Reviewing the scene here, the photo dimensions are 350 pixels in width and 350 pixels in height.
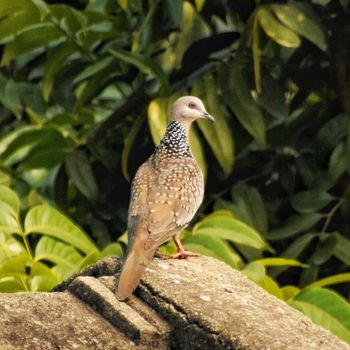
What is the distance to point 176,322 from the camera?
4270 millimetres

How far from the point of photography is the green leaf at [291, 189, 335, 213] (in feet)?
28.8

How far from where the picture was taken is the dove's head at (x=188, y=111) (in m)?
7.29

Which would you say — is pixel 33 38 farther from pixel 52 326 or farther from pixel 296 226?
pixel 52 326

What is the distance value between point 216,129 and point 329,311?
8.16ft

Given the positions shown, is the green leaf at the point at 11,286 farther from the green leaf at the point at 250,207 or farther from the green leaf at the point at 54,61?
the green leaf at the point at 54,61

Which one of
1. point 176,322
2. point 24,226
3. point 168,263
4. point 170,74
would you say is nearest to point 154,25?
point 170,74

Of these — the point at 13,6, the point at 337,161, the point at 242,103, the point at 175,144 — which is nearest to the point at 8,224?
the point at 175,144

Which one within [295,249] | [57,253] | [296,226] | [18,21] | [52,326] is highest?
[52,326]

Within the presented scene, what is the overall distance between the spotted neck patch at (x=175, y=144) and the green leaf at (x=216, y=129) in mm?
1280

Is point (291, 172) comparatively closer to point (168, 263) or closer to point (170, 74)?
point (170, 74)

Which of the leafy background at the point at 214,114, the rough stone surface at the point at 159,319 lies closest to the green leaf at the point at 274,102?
the leafy background at the point at 214,114

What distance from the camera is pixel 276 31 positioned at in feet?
26.7

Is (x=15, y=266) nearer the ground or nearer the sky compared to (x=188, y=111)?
nearer the ground

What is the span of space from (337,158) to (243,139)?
0.57 metres
